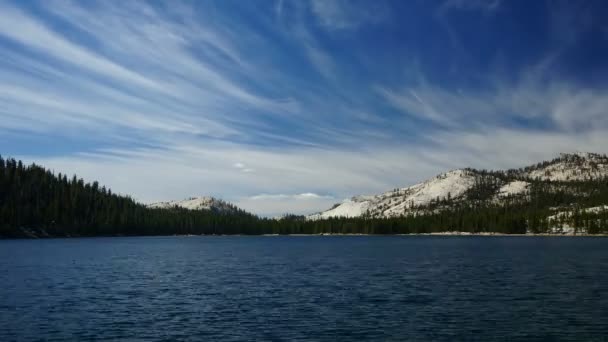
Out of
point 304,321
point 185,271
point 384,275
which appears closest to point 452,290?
point 384,275

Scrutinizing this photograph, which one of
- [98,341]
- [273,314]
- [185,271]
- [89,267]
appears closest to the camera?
[98,341]

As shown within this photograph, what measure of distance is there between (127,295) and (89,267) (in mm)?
48340

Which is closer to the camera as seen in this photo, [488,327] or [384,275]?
[488,327]

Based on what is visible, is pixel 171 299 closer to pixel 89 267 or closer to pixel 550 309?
pixel 550 309

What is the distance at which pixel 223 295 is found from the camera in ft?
214

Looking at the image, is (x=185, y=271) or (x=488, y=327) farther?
(x=185, y=271)

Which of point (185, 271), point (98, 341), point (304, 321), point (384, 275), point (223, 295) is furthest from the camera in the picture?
point (185, 271)

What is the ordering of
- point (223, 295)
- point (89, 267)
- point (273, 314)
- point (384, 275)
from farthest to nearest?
point (89, 267), point (384, 275), point (223, 295), point (273, 314)

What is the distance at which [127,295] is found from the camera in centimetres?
6550

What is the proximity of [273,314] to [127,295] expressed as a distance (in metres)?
24.2

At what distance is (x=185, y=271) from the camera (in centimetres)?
9988

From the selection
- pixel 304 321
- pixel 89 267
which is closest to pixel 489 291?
pixel 304 321

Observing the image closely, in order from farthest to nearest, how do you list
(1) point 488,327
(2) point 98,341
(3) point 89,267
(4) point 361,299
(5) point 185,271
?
(3) point 89,267
(5) point 185,271
(4) point 361,299
(1) point 488,327
(2) point 98,341

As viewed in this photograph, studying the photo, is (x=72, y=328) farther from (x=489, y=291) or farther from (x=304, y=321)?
(x=489, y=291)
